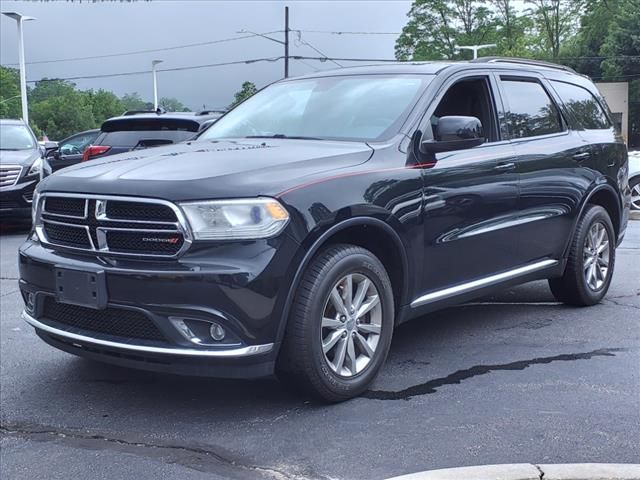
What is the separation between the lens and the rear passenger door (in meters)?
5.24

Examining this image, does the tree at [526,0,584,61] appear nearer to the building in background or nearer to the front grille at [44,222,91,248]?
the building in background

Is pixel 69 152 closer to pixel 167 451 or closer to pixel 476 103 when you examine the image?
pixel 476 103

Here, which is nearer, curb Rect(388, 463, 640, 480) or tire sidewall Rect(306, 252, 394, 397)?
curb Rect(388, 463, 640, 480)

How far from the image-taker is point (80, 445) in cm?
359

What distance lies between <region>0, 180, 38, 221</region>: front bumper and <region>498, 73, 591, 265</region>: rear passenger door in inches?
310

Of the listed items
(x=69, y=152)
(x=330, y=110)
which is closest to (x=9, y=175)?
(x=69, y=152)

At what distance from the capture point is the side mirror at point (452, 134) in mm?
4410

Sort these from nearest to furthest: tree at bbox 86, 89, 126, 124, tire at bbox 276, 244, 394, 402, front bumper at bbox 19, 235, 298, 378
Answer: front bumper at bbox 19, 235, 298, 378 < tire at bbox 276, 244, 394, 402 < tree at bbox 86, 89, 126, 124

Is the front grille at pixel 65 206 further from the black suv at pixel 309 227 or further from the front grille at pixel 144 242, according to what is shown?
the front grille at pixel 144 242

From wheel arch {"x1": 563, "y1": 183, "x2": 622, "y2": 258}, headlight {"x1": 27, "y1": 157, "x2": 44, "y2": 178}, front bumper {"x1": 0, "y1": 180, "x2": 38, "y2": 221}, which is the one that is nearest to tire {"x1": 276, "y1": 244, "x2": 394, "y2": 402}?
wheel arch {"x1": 563, "y1": 183, "x2": 622, "y2": 258}

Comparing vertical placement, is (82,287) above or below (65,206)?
below

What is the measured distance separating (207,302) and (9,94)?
92566 mm

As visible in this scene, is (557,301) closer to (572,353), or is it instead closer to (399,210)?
(572,353)

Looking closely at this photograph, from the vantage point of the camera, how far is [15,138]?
39.9ft
